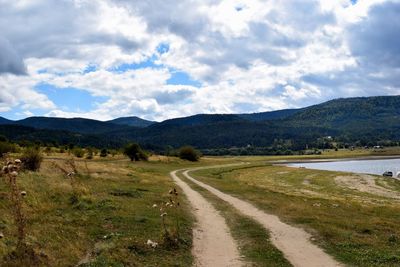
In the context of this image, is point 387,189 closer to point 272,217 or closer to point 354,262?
point 272,217

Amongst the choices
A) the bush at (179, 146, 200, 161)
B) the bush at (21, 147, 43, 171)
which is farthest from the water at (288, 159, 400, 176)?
the bush at (21, 147, 43, 171)

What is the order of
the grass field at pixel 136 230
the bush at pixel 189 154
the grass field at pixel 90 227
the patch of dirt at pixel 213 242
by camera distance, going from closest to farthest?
the grass field at pixel 90 227 < the grass field at pixel 136 230 < the patch of dirt at pixel 213 242 < the bush at pixel 189 154

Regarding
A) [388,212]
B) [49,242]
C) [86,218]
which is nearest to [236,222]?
[86,218]

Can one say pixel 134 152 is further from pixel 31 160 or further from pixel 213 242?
pixel 213 242

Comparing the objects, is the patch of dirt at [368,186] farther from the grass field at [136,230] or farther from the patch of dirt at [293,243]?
the patch of dirt at [293,243]

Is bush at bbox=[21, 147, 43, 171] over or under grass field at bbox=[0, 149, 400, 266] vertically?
over

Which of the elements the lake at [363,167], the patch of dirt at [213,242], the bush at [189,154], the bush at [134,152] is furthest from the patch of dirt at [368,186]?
the bush at [189,154]

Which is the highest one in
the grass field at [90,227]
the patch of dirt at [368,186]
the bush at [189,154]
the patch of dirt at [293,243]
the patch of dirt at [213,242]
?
the bush at [189,154]

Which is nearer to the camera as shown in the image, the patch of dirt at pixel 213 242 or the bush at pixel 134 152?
the patch of dirt at pixel 213 242

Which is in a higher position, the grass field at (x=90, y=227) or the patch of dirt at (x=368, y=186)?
the grass field at (x=90, y=227)

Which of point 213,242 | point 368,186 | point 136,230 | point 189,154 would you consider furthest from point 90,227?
point 189,154

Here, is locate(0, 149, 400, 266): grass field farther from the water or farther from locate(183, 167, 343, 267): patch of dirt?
the water

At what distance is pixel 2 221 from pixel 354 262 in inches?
461

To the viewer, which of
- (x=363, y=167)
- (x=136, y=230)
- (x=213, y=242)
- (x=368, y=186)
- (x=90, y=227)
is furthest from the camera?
(x=363, y=167)
